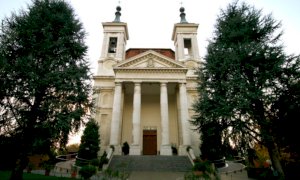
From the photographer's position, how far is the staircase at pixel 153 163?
49.0ft

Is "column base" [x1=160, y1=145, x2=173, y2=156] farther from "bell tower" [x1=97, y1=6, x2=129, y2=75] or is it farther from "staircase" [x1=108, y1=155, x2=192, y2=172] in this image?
"bell tower" [x1=97, y1=6, x2=129, y2=75]

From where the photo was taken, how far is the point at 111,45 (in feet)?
97.2

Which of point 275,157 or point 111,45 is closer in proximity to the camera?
point 275,157

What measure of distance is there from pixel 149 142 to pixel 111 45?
46.1 feet

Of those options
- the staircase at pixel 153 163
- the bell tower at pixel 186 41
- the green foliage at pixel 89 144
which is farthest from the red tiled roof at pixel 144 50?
the staircase at pixel 153 163

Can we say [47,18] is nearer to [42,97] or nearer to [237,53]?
[42,97]

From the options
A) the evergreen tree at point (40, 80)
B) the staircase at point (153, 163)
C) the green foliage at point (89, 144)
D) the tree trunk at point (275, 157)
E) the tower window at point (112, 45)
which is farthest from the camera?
the tower window at point (112, 45)

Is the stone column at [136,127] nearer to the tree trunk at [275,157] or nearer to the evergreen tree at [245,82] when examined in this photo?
the evergreen tree at [245,82]

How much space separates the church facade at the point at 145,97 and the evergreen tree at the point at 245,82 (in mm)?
9032

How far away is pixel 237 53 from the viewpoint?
40.1 ft

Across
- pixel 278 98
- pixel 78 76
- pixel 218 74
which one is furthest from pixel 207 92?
pixel 78 76

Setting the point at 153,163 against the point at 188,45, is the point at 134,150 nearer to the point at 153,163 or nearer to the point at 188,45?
the point at 153,163

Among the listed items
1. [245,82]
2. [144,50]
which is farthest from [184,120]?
[144,50]

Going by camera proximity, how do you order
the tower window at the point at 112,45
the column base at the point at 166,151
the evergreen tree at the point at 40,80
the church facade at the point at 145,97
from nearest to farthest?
the evergreen tree at the point at 40,80, the column base at the point at 166,151, the church facade at the point at 145,97, the tower window at the point at 112,45
